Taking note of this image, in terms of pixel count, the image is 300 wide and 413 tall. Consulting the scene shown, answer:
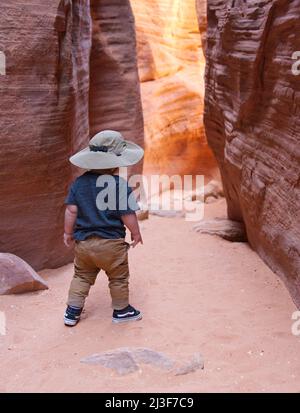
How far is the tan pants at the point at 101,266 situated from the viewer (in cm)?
357

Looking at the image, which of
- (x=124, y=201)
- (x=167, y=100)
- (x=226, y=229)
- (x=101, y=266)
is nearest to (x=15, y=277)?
(x=101, y=266)

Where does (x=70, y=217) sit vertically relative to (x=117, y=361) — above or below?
above

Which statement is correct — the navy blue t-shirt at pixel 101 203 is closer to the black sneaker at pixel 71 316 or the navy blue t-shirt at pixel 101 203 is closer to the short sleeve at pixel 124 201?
the short sleeve at pixel 124 201

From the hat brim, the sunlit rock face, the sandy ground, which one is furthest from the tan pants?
the sunlit rock face

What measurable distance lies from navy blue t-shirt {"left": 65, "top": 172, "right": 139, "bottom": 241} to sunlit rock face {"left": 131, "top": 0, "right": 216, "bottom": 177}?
7.63 meters

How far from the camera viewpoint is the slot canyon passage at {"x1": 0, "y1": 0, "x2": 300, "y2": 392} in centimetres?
317

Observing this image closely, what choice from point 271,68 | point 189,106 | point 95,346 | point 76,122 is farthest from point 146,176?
point 95,346

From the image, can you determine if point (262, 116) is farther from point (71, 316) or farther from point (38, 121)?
point (71, 316)

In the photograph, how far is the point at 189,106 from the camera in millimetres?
11914

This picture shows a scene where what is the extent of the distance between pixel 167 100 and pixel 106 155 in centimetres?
843

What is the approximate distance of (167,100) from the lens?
11695 mm
